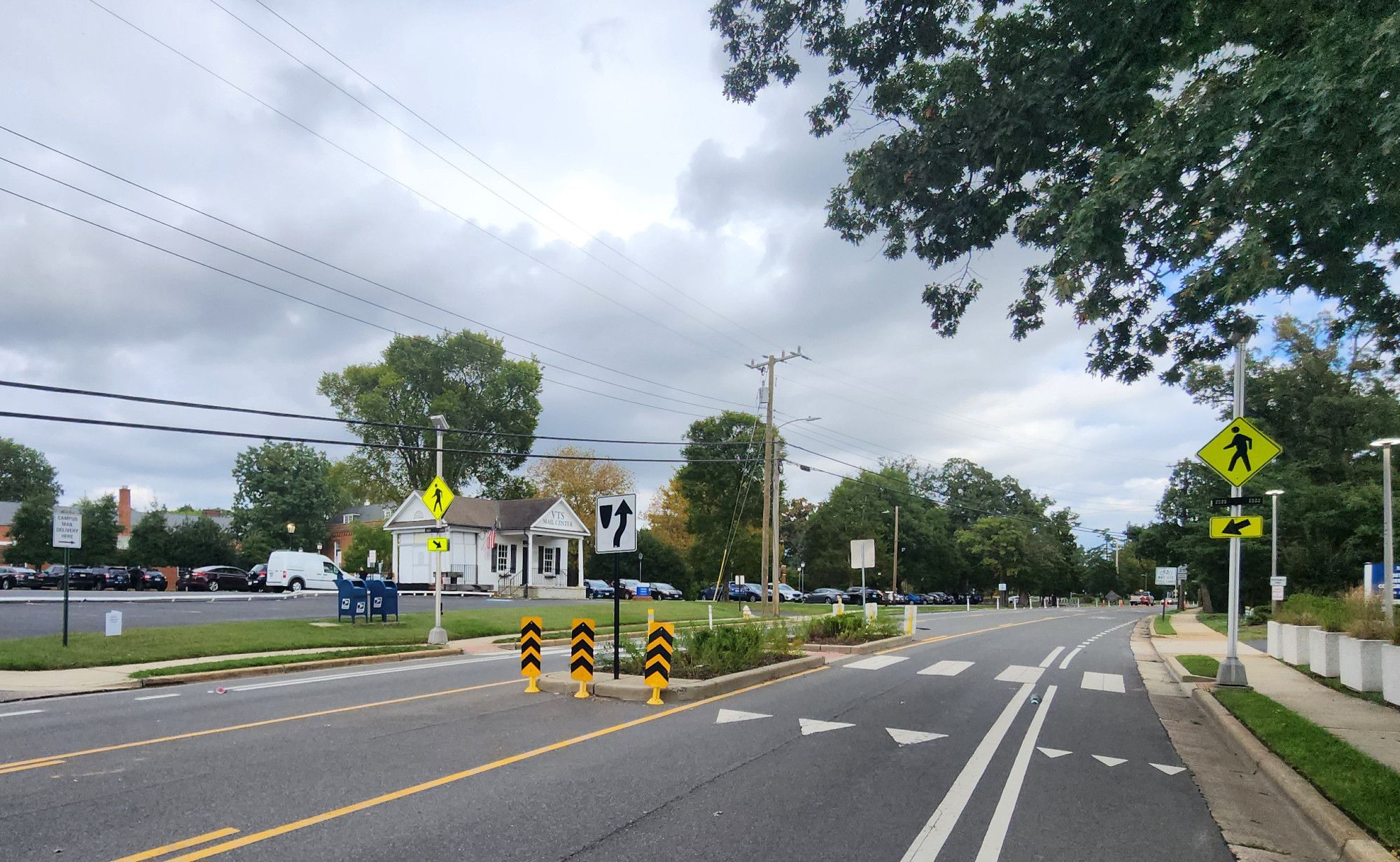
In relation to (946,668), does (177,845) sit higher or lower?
higher

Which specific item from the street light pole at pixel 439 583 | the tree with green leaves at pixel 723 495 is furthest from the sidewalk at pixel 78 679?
the tree with green leaves at pixel 723 495

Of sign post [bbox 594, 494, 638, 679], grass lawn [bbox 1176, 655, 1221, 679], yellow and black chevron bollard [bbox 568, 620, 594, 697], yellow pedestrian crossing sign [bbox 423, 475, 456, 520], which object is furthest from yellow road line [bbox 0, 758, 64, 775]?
grass lawn [bbox 1176, 655, 1221, 679]

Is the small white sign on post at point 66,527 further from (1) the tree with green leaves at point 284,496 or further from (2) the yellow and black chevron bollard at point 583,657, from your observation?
(1) the tree with green leaves at point 284,496

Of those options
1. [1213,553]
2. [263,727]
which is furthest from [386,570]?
[263,727]

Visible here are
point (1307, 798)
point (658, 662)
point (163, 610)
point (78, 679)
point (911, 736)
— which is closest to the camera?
point (1307, 798)

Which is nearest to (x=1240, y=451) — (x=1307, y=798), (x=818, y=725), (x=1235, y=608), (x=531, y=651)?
(x=1235, y=608)

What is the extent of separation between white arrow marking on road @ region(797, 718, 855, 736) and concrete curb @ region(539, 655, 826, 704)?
6.10 ft

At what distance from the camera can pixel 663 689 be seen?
11367 mm

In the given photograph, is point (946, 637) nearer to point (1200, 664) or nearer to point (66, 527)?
point (1200, 664)

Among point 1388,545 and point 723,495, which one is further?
point 723,495

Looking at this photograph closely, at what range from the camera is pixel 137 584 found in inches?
1956

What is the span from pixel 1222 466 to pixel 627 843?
11.9 meters

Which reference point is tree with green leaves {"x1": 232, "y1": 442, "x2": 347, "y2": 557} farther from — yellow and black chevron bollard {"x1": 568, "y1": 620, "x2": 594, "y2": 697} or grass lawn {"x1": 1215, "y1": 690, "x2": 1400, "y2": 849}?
grass lawn {"x1": 1215, "y1": 690, "x2": 1400, "y2": 849}

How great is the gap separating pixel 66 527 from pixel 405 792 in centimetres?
1345
